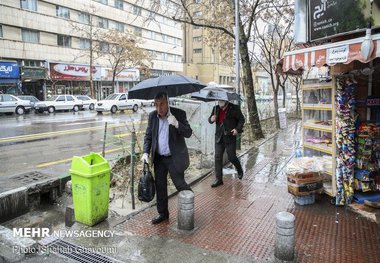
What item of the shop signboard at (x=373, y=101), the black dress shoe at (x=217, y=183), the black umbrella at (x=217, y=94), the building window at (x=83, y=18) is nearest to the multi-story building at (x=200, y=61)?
the building window at (x=83, y=18)

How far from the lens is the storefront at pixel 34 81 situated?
3434cm

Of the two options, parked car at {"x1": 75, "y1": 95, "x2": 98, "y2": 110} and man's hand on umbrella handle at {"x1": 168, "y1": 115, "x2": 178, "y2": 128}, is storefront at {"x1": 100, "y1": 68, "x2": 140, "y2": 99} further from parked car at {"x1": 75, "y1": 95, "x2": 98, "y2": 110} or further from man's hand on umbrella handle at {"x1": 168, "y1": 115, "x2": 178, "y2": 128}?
man's hand on umbrella handle at {"x1": 168, "y1": 115, "x2": 178, "y2": 128}

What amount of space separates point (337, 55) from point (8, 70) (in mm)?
33311

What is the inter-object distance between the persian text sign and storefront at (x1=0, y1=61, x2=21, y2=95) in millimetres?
32838

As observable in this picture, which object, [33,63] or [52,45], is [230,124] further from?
[52,45]

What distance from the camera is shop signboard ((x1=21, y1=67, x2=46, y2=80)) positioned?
3400 centimetres

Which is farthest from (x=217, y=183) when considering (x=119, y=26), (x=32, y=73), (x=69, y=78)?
(x=119, y=26)

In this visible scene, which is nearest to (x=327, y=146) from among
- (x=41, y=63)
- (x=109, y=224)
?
(x=109, y=224)

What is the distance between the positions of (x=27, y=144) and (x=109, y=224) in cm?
879

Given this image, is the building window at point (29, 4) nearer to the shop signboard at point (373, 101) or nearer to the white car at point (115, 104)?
the white car at point (115, 104)

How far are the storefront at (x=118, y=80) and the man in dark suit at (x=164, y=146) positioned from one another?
39.8 metres

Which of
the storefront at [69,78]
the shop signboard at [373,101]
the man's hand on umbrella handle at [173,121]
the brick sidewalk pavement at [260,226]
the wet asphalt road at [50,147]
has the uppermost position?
the storefront at [69,78]

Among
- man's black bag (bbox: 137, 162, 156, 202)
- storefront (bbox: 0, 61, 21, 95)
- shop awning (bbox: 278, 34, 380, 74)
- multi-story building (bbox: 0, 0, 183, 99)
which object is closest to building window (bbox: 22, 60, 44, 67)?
multi-story building (bbox: 0, 0, 183, 99)

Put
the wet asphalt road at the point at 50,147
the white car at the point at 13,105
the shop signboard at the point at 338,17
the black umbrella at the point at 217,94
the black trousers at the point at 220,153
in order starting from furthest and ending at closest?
the white car at the point at 13,105 < the wet asphalt road at the point at 50,147 < the black trousers at the point at 220,153 < the black umbrella at the point at 217,94 < the shop signboard at the point at 338,17
